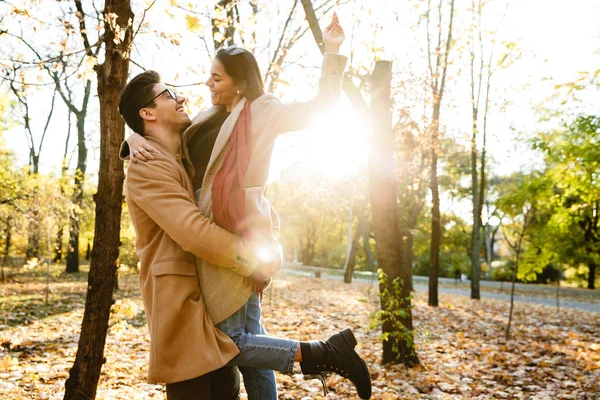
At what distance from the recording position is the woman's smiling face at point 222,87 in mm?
2178

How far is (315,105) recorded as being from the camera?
6.49 feet

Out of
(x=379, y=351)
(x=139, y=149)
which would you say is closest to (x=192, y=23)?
(x=139, y=149)

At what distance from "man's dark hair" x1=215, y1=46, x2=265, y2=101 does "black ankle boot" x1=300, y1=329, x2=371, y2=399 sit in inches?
50.4

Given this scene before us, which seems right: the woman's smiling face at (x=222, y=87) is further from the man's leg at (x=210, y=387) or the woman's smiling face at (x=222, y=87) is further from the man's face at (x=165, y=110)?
the man's leg at (x=210, y=387)

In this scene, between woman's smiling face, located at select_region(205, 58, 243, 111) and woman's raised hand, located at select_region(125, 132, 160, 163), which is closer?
woman's raised hand, located at select_region(125, 132, 160, 163)

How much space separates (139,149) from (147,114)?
280mm

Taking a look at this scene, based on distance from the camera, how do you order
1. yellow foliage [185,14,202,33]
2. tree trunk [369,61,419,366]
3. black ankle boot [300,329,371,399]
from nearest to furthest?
1. black ankle boot [300,329,371,399]
2. yellow foliage [185,14,202,33]
3. tree trunk [369,61,419,366]

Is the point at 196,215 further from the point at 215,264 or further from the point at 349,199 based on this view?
the point at 349,199

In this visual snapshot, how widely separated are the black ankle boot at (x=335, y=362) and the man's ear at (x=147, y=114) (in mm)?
1360

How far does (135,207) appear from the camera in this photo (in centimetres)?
205

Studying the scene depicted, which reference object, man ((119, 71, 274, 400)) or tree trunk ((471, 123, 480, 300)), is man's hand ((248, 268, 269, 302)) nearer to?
man ((119, 71, 274, 400))

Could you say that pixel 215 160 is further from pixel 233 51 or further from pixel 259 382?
pixel 259 382

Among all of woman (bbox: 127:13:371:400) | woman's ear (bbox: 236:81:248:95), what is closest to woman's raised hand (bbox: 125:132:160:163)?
woman (bbox: 127:13:371:400)

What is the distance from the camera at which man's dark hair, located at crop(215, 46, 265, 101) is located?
2160 millimetres
